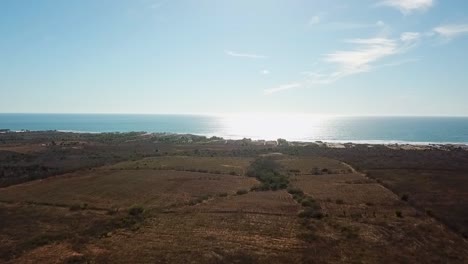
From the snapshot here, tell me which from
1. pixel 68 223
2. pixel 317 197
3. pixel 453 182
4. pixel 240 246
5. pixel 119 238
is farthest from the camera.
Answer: pixel 453 182

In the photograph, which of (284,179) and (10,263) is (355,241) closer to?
(10,263)

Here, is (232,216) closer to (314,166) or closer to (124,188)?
(124,188)

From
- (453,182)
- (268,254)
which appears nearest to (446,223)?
(268,254)

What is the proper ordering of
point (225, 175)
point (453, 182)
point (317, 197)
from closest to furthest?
point (317, 197)
point (453, 182)
point (225, 175)

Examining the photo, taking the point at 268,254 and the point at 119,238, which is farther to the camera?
the point at 119,238

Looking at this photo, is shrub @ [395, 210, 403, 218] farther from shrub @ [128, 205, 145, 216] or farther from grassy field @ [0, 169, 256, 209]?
shrub @ [128, 205, 145, 216]

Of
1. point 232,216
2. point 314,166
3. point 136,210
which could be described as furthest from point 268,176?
point 136,210
